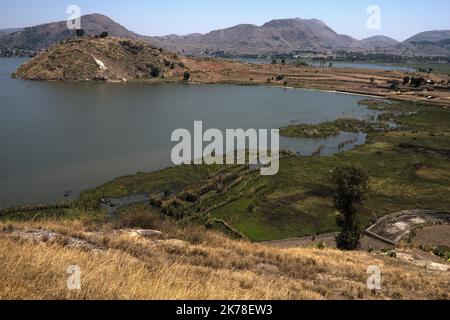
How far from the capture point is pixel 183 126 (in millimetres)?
60656

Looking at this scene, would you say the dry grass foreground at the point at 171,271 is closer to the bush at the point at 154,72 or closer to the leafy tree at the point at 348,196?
the leafy tree at the point at 348,196

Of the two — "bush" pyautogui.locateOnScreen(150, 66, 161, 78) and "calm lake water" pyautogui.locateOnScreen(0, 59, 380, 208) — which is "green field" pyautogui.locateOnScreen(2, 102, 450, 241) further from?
"bush" pyautogui.locateOnScreen(150, 66, 161, 78)

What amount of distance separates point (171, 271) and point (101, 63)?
126 meters

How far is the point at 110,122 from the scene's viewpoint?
63094mm

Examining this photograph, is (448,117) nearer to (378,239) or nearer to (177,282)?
(378,239)

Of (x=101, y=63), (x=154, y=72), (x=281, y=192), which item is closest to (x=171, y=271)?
(x=281, y=192)

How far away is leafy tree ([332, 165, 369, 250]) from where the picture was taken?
25.8m

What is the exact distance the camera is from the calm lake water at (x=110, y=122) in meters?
37.8

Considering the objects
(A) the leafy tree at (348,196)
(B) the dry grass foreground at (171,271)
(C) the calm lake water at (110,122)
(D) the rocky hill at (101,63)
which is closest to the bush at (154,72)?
(D) the rocky hill at (101,63)

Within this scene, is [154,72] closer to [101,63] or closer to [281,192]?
[101,63]

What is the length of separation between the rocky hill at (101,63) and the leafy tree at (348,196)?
346ft

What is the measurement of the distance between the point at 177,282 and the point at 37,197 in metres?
27.7

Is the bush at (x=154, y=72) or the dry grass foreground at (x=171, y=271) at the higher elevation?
the bush at (x=154, y=72)
